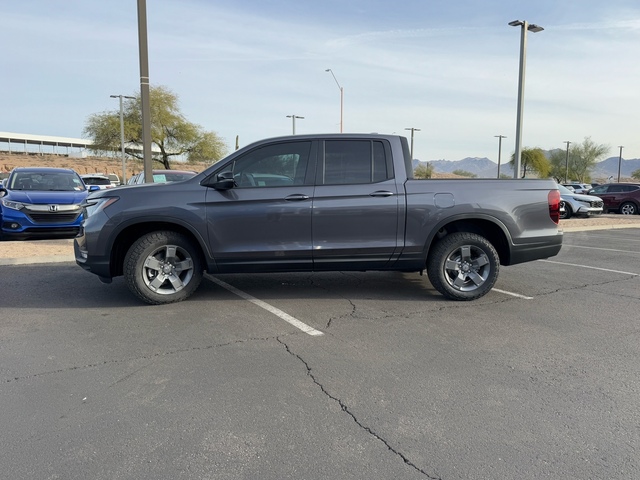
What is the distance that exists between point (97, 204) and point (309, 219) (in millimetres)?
2423

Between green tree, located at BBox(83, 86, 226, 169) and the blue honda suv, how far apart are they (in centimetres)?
2525

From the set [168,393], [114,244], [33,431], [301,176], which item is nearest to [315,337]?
[168,393]

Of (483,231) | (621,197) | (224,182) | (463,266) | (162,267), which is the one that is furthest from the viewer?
(621,197)

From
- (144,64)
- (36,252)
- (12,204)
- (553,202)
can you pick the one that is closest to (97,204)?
(36,252)

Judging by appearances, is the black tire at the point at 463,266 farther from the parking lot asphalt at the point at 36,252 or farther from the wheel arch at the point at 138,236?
the parking lot asphalt at the point at 36,252

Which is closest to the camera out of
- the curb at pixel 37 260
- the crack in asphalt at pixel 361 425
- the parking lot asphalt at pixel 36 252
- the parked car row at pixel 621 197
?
the crack in asphalt at pixel 361 425

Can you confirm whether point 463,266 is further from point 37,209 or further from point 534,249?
point 37,209

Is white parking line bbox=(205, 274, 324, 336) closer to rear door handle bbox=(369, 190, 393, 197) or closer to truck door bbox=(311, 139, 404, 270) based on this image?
truck door bbox=(311, 139, 404, 270)

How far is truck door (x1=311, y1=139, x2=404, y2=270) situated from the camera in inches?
208

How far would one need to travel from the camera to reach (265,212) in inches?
206

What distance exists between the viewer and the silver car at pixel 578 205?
19.4 m

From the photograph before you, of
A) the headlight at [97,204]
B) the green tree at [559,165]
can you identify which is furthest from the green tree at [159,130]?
the green tree at [559,165]

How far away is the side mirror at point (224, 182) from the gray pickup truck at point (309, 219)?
12mm

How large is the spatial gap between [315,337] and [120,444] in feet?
6.67
